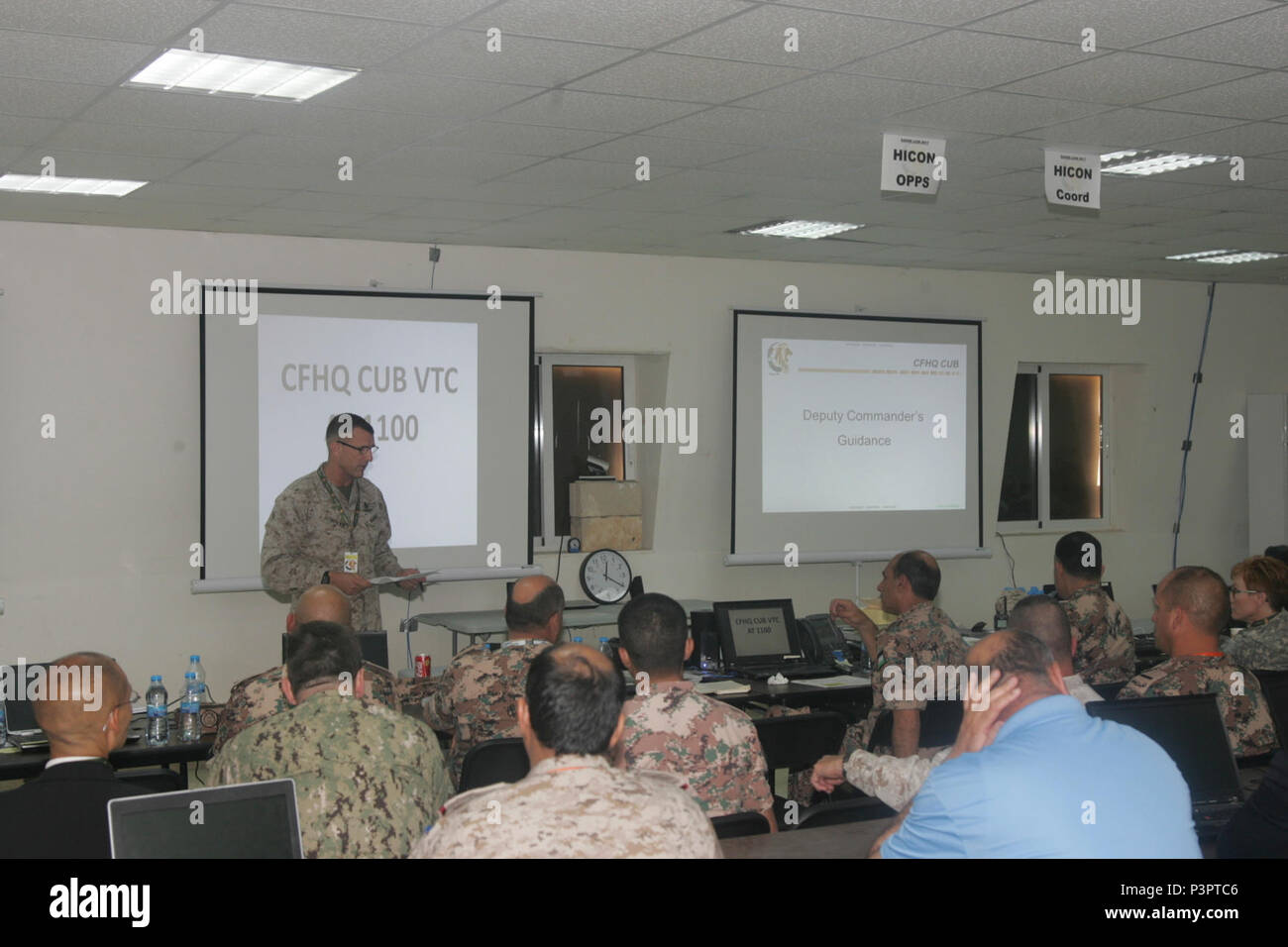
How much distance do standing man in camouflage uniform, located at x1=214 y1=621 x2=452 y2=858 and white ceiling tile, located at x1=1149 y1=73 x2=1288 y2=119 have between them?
140 inches

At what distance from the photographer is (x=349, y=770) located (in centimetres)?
277

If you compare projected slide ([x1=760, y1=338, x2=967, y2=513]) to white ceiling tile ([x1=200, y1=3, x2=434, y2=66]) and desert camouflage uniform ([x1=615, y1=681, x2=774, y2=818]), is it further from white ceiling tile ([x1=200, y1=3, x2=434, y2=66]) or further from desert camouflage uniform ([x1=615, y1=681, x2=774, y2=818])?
desert camouflage uniform ([x1=615, y1=681, x2=774, y2=818])

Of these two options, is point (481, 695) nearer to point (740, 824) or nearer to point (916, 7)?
point (740, 824)

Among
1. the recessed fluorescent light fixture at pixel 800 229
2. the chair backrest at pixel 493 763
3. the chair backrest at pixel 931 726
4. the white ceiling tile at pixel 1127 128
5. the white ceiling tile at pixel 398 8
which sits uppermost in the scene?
the recessed fluorescent light fixture at pixel 800 229

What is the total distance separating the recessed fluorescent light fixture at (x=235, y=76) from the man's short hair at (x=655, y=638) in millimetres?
2060

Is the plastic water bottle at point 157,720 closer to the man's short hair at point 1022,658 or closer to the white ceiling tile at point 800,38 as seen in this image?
the white ceiling tile at point 800,38

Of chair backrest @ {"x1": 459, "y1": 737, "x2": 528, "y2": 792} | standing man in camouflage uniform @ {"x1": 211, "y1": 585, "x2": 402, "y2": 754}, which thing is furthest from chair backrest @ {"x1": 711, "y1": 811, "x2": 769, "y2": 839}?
standing man in camouflage uniform @ {"x1": 211, "y1": 585, "x2": 402, "y2": 754}

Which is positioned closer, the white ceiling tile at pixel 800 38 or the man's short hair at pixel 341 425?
the white ceiling tile at pixel 800 38

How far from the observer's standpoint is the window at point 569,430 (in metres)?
8.40

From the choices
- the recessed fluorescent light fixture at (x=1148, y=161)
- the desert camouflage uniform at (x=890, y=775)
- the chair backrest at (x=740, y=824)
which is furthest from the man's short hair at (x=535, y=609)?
the recessed fluorescent light fixture at (x=1148, y=161)

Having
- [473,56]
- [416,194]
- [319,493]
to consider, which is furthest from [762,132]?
[319,493]

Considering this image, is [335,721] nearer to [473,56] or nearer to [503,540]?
[473,56]

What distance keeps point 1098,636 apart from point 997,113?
2.18 m

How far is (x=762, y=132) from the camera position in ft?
17.0
